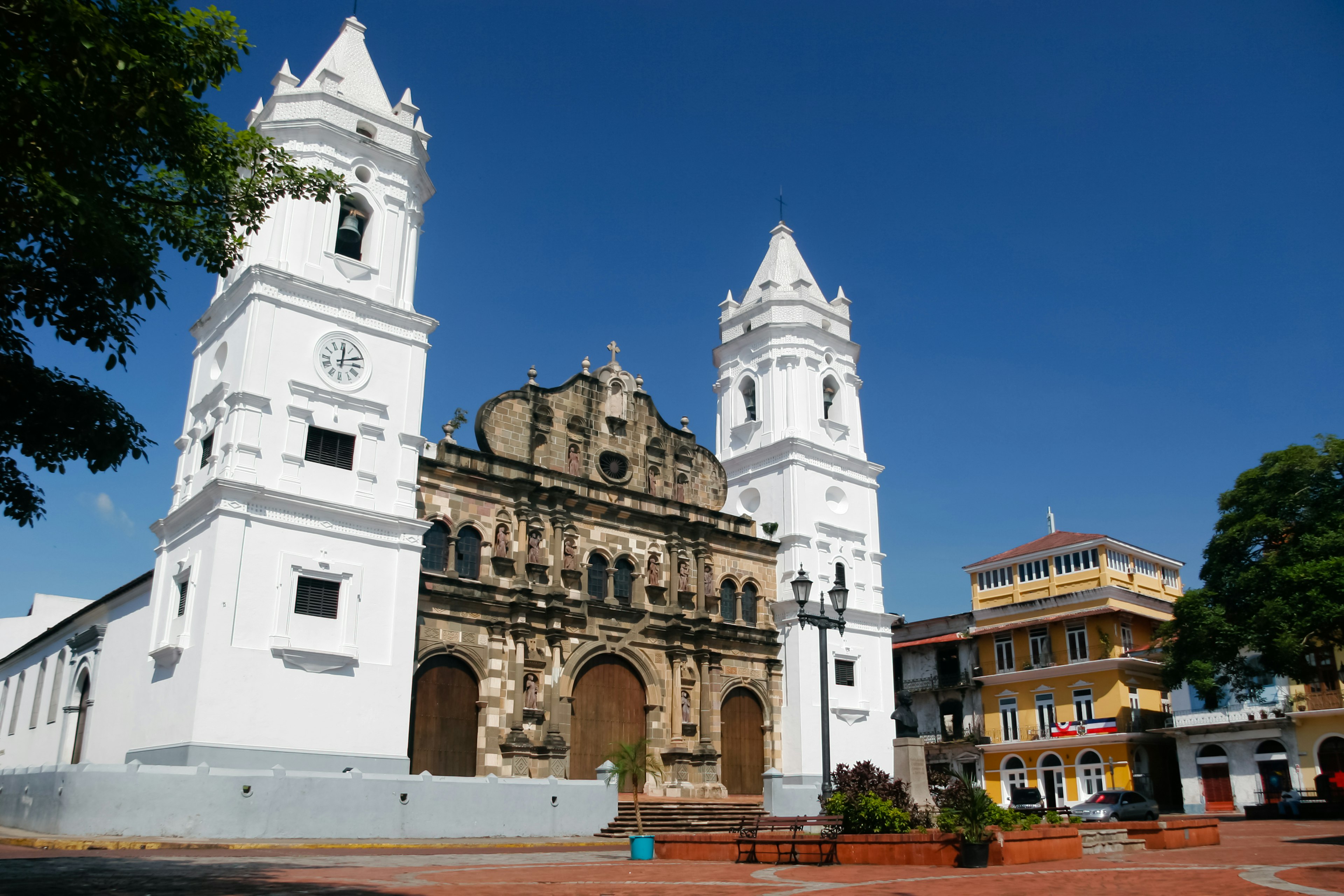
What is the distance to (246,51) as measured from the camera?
1033 cm

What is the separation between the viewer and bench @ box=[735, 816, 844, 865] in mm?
15422

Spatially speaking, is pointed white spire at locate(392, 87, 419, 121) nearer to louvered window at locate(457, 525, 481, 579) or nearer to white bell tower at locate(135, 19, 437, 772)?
white bell tower at locate(135, 19, 437, 772)

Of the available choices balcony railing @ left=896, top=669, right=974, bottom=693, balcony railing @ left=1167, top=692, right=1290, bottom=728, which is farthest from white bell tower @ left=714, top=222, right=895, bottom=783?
balcony railing @ left=1167, top=692, right=1290, bottom=728

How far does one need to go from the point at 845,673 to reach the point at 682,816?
380 inches

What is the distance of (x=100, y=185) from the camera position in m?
8.95

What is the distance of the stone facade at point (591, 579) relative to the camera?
1055 inches

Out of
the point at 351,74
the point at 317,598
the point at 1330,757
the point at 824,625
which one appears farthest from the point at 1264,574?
the point at 351,74

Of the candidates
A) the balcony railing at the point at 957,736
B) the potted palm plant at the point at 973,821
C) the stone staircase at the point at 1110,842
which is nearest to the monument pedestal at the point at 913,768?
the stone staircase at the point at 1110,842

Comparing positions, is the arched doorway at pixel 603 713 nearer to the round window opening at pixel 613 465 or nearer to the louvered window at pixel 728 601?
the louvered window at pixel 728 601

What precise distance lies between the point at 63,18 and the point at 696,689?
Answer: 25.9 meters

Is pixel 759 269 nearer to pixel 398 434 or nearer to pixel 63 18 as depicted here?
pixel 398 434

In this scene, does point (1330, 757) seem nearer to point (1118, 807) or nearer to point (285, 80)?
point (1118, 807)

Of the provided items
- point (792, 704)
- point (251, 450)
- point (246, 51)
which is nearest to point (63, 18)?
point (246, 51)

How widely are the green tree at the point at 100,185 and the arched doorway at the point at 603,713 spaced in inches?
757
